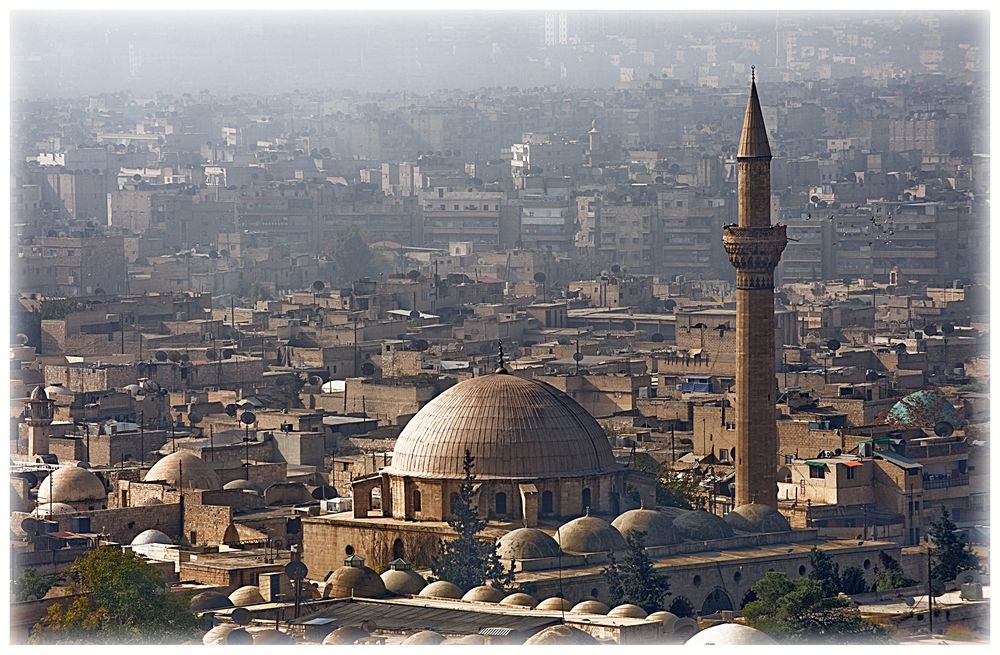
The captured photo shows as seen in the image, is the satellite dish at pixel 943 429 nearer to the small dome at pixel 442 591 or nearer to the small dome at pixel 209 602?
the small dome at pixel 442 591

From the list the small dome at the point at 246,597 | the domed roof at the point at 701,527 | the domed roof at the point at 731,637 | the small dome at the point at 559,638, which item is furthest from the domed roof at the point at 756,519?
the domed roof at the point at 731,637

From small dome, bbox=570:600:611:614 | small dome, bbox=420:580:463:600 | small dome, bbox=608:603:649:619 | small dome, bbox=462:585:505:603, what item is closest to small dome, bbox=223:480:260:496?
small dome, bbox=420:580:463:600

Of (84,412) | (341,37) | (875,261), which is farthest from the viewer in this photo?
(341,37)

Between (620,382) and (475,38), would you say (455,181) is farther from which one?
(620,382)

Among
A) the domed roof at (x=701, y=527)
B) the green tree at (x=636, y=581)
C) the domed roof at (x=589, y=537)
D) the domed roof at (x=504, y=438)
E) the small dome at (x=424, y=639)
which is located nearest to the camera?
the small dome at (x=424, y=639)

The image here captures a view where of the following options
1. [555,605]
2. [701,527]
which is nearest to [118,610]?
[555,605]

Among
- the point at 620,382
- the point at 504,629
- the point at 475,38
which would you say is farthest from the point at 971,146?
the point at 504,629

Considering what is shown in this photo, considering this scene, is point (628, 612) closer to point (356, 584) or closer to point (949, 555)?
point (356, 584)
